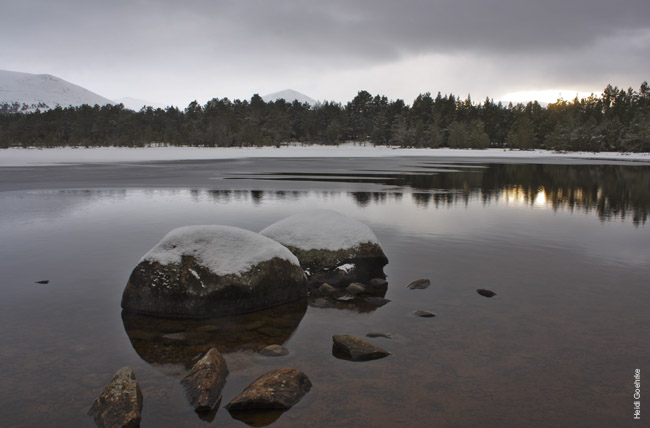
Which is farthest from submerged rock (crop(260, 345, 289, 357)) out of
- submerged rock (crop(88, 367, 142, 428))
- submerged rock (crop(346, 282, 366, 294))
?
submerged rock (crop(346, 282, 366, 294))

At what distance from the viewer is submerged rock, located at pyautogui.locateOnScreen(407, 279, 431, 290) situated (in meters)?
9.41

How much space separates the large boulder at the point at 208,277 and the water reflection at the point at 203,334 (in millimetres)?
231

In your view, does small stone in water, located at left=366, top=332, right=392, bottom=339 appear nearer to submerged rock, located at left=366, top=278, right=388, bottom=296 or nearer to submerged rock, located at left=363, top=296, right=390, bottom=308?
submerged rock, located at left=363, top=296, right=390, bottom=308

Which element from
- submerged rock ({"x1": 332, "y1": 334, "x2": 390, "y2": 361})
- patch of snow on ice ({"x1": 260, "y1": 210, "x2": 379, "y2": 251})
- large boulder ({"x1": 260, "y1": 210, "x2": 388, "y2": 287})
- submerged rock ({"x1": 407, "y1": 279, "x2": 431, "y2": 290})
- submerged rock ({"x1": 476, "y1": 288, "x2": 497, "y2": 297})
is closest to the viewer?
submerged rock ({"x1": 332, "y1": 334, "x2": 390, "y2": 361})

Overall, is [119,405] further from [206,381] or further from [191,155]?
[191,155]

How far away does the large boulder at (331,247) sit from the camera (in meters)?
9.80

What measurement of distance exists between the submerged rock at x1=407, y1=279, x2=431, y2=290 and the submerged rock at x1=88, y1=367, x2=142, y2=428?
18.9 feet

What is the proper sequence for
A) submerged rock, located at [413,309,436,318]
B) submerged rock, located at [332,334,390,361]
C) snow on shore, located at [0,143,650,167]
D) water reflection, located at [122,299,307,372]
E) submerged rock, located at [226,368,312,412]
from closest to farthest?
1. submerged rock, located at [226,368,312,412]
2. submerged rock, located at [332,334,390,361]
3. water reflection, located at [122,299,307,372]
4. submerged rock, located at [413,309,436,318]
5. snow on shore, located at [0,143,650,167]

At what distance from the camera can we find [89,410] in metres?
5.00

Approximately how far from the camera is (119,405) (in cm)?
492

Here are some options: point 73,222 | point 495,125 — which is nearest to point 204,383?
point 73,222

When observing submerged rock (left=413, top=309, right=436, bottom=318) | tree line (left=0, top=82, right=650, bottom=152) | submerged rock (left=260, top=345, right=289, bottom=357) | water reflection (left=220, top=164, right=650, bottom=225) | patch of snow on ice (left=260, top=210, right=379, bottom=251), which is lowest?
submerged rock (left=260, top=345, right=289, bottom=357)

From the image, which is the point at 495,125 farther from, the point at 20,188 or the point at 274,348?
the point at 274,348

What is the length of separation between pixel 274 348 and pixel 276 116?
112808 mm
